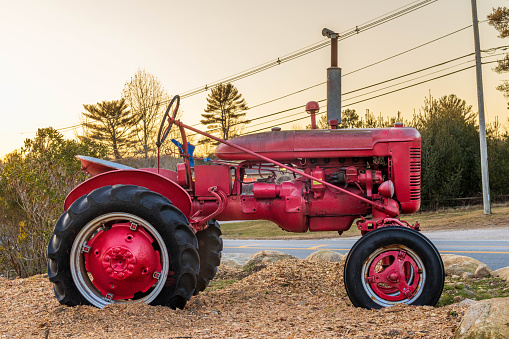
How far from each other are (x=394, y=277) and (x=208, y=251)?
2.46 meters

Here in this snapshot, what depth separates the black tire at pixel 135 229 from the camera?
482 centimetres

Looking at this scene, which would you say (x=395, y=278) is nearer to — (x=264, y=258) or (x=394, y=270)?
(x=394, y=270)

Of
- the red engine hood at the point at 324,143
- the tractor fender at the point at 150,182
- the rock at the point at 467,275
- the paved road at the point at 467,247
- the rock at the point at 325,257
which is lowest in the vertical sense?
the paved road at the point at 467,247

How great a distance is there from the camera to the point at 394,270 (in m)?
4.94

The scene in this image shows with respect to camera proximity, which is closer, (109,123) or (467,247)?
(467,247)

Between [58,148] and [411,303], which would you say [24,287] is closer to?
[58,148]

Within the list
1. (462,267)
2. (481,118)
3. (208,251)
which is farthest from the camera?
(481,118)

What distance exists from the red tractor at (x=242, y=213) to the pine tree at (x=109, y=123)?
33.4 meters

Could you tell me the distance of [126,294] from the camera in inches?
195

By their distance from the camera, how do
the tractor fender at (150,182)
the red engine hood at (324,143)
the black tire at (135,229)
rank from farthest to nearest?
the red engine hood at (324,143) → the tractor fender at (150,182) → the black tire at (135,229)

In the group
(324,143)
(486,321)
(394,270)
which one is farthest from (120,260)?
(486,321)

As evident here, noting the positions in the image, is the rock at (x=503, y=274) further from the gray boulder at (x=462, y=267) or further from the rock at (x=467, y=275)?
the rock at (x=467, y=275)

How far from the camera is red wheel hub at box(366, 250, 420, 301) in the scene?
4945 mm

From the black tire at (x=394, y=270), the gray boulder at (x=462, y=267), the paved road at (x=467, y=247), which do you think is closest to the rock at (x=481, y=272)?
the gray boulder at (x=462, y=267)
